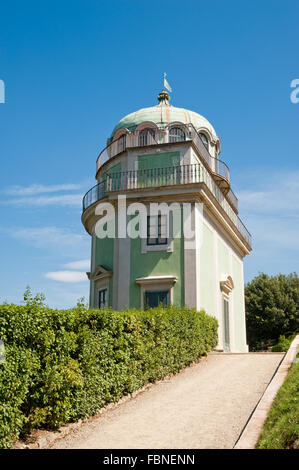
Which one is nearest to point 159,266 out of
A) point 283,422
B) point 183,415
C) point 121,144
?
point 121,144

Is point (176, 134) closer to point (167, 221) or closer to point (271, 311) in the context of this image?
point (167, 221)

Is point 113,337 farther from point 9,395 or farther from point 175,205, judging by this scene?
point 175,205

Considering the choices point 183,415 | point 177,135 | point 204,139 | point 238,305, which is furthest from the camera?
point 238,305

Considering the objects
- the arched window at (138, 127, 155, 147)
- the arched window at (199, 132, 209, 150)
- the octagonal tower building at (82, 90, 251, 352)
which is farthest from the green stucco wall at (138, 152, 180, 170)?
the arched window at (199, 132, 209, 150)

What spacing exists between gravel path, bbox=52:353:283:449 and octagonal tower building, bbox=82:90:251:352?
6.61 meters

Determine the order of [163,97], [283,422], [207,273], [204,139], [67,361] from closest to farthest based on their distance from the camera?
1. [283,422]
2. [67,361]
3. [207,273]
4. [204,139]
5. [163,97]

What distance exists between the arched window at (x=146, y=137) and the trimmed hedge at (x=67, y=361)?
12.7m

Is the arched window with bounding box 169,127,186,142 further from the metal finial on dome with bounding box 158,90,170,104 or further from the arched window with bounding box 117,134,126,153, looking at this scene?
the metal finial on dome with bounding box 158,90,170,104

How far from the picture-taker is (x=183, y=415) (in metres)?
9.40

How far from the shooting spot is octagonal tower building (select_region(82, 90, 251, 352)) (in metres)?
20.4

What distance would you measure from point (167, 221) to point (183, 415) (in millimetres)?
12171


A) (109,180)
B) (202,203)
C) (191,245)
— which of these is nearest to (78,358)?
(191,245)

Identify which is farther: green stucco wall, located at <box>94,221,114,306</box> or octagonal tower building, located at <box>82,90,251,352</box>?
green stucco wall, located at <box>94,221,114,306</box>
